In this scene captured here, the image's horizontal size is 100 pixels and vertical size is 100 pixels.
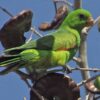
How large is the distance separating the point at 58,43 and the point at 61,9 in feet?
0.55

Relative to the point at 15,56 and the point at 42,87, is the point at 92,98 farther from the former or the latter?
the point at 15,56

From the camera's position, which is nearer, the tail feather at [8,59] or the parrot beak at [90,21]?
the tail feather at [8,59]

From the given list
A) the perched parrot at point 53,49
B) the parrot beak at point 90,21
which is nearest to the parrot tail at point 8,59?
the perched parrot at point 53,49

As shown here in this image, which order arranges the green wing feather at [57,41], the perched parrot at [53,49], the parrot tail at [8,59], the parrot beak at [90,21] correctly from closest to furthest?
1. the parrot tail at [8,59]
2. the perched parrot at [53,49]
3. the green wing feather at [57,41]
4. the parrot beak at [90,21]

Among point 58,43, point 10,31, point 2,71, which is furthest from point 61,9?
point 2,71

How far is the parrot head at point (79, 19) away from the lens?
2205mm

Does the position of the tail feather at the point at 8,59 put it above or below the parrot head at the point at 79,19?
Result: below

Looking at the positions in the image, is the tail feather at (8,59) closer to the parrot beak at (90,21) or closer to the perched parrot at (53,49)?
the perched parrot at (53,49)

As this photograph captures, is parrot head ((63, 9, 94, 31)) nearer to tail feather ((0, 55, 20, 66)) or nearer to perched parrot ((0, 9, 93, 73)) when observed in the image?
perched parrot ((0, 9, 93, 73))

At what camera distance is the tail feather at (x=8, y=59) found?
1735 mm

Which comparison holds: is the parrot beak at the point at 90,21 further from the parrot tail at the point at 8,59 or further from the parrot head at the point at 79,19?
the parrot tail at the point at 8,59

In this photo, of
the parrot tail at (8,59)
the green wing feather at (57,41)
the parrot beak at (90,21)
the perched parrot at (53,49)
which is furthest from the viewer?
the parrot beak at (90,21)

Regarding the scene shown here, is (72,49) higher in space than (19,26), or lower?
lower

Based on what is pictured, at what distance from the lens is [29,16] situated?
189cm
